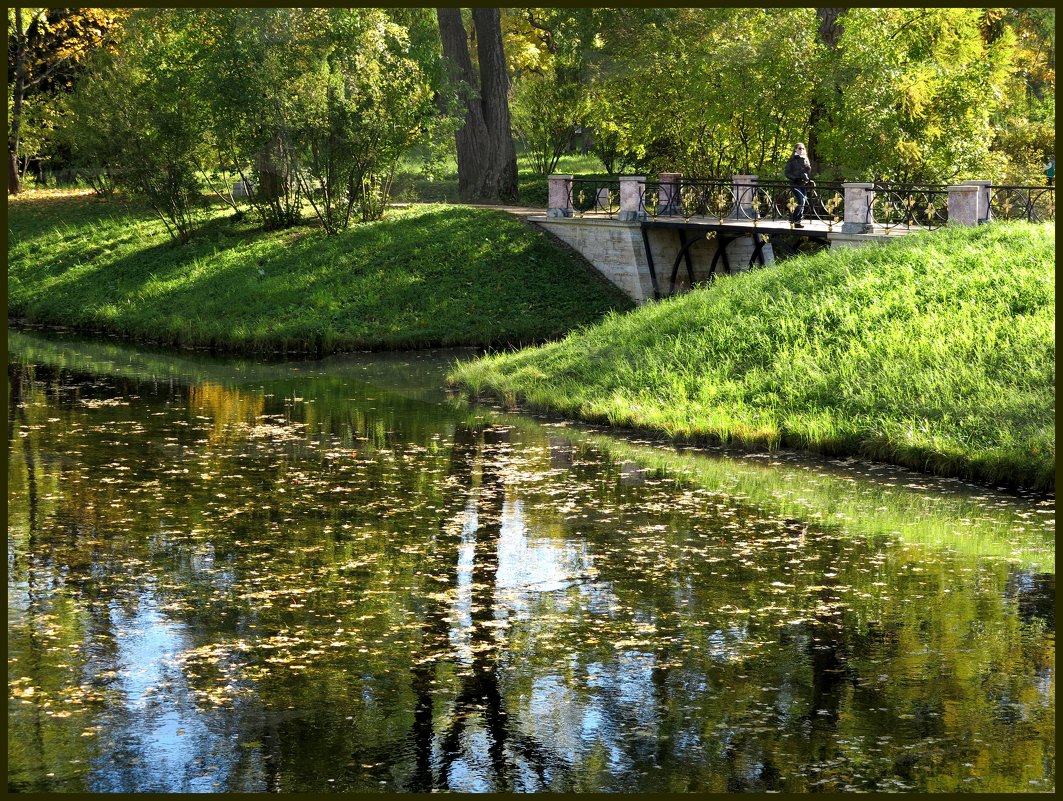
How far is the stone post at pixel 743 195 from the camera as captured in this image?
101ft

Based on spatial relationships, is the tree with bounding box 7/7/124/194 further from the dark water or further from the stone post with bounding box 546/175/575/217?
the dark water

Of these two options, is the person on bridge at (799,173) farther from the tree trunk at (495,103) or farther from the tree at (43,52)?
the tree at (43,52)

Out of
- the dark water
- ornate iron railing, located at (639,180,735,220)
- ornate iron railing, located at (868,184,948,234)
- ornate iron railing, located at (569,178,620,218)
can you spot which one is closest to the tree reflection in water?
the dark water

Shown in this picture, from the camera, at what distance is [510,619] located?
1163 cm

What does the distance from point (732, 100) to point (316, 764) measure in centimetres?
2974

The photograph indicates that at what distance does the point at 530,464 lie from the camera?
18109 mm

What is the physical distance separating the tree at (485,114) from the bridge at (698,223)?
559cm

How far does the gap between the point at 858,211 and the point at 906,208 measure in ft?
11.1

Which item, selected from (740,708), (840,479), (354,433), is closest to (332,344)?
(354,433)

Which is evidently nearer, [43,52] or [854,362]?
[854,362]

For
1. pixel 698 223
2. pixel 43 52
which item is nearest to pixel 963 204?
pixel 698 223

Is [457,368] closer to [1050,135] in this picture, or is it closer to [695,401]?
[695,401]

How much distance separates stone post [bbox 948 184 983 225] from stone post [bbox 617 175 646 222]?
795 centimetres

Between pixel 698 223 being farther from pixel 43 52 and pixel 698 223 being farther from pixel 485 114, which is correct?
pixel 43 52
